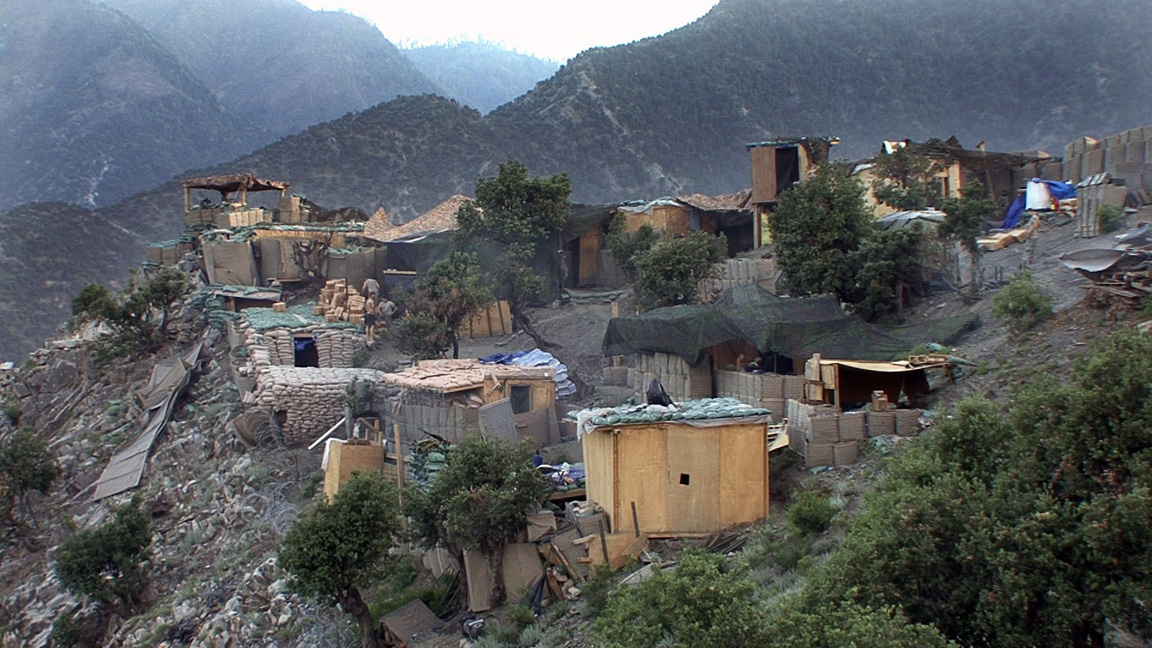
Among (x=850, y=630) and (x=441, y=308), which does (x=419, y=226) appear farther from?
(x=850, y=630)

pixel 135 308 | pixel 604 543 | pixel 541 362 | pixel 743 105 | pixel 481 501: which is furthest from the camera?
pixel 743 105

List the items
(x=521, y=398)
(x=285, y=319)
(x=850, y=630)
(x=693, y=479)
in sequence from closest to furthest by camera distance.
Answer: (x=850, y=630)
(x=693, y=479)
(x=521, y=398)
(x=285, y=319)

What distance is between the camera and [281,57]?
3103 inches

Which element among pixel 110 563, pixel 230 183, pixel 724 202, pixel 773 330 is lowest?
pixel 110 563

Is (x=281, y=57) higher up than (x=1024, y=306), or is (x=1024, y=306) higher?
(x=281, y=57)

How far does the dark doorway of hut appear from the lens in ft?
71.3

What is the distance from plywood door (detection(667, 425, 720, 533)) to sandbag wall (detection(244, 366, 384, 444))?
7.85 metres

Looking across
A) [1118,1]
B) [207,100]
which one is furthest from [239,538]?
[1118,1]

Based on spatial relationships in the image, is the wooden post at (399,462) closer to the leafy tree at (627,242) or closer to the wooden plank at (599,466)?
the wooden plank at (599,466)

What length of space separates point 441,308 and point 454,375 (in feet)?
14.0

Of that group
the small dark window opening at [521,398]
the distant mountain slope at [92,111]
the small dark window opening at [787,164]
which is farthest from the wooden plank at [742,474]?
the distant mountain slope at [92,111]

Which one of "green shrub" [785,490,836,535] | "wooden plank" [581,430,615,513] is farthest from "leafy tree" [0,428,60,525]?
"green shrub" [785,490,836,535]

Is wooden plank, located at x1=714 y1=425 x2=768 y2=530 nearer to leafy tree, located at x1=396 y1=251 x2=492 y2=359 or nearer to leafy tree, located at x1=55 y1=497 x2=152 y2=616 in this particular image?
leafy tree, located at x1=396 y1=251 x2=492 y2=359

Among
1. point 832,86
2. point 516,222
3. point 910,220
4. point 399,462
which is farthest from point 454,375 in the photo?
point 832,86
